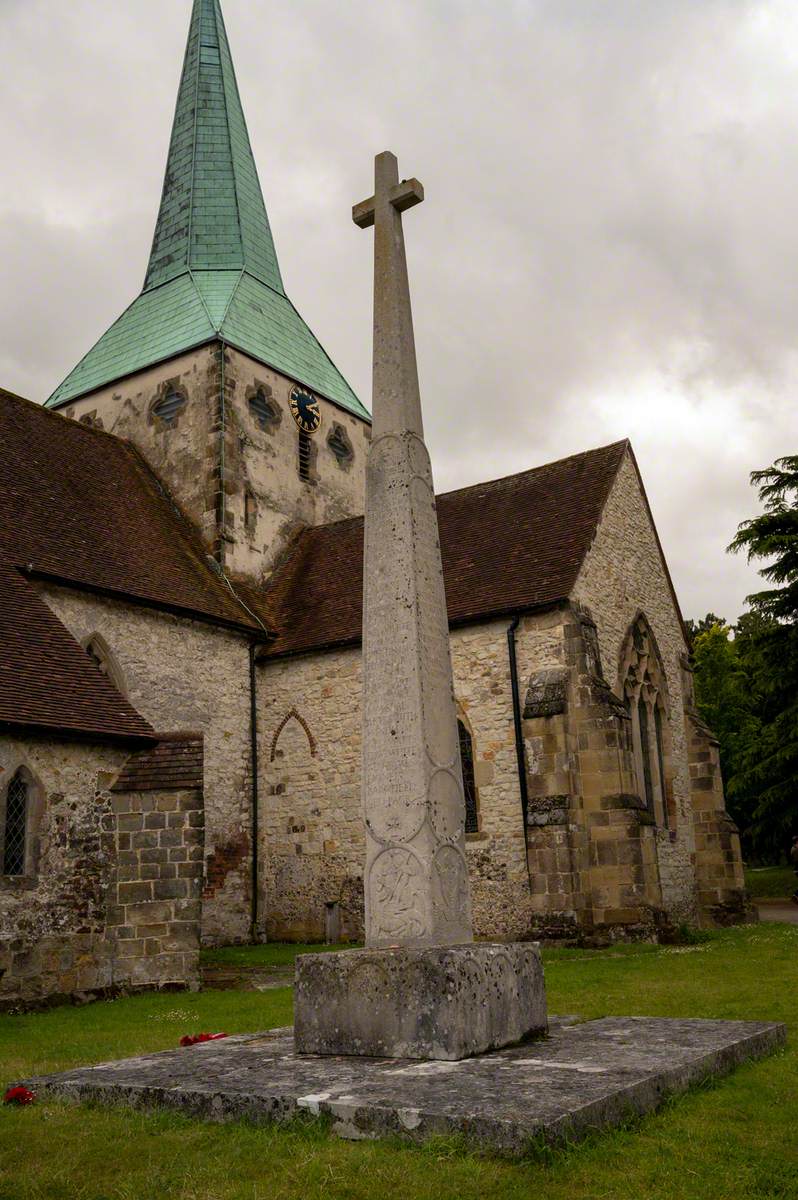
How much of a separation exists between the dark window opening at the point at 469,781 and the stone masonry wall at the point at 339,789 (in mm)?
151

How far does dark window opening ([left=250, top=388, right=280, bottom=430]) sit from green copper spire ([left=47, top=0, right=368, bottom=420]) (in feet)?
2.80

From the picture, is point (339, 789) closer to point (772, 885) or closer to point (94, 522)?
point (94, 522)

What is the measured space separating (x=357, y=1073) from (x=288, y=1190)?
144 cm

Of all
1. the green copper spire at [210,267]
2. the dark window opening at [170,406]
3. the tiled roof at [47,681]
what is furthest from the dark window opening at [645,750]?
the dark window opening at [170,406]

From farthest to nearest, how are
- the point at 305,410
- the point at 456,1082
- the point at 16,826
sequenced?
the point at 305,410
the point at 16,826
the point at 456,1082

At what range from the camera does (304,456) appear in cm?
2438

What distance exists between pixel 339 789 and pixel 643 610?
270 inches

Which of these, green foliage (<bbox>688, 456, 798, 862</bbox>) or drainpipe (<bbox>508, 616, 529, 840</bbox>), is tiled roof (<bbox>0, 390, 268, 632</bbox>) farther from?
green foliage (<bbox>688, 456, 798, 862</bbox>)

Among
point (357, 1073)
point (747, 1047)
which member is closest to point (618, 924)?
point (747, 1047)


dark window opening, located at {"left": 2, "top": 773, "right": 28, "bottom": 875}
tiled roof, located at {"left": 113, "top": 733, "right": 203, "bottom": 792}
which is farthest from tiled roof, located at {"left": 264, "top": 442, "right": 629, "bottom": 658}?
dark window opening, located at {"left": 2, "top": 773, "right": 28, "bottom": 875}

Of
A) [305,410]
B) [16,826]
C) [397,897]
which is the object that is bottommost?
[397,897]

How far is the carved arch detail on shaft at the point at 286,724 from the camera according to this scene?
63.1 ft

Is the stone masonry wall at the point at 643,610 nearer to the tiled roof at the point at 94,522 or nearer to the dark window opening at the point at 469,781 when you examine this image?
the dark window opening at the point at 469,781

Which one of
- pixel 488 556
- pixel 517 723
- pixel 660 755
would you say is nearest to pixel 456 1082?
pixel 517 723
